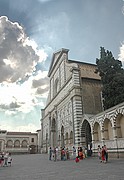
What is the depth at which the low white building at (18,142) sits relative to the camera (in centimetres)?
6334

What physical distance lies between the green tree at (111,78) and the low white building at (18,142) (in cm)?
4835

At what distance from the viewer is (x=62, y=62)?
33.9 m

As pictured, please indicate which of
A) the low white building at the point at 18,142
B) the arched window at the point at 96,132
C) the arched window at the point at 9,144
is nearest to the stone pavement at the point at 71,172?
the arched window at the point at 96,132

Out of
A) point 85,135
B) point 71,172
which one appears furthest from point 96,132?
point 71,172

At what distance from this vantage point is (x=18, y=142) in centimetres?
6550

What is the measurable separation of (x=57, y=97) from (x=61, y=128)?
6634 mm

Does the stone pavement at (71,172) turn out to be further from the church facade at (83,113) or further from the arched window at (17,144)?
the arched window at (17,144)

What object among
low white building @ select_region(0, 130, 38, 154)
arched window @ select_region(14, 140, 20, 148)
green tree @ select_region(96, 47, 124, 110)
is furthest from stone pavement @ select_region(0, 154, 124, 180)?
arched window @ select_region(14, 140, 20, 148)

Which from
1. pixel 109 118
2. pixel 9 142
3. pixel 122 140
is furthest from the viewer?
pixel 9 142

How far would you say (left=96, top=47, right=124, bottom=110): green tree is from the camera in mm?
22469

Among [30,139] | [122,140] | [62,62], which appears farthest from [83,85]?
[30,139]

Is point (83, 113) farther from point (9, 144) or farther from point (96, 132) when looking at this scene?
point (9, 144)

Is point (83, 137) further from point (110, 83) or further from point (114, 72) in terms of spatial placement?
point (114, 72)

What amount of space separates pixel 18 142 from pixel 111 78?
5142 cm
